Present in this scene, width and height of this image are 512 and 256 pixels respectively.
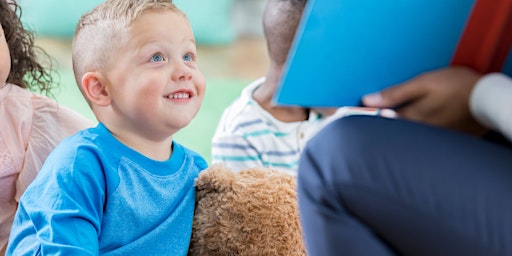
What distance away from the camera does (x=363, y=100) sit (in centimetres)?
79

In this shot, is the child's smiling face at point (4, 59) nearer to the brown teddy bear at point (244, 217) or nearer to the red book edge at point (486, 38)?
the brown teddy bear at point (244, 217)

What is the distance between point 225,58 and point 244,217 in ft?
6.78

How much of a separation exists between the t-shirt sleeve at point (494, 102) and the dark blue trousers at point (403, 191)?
2 centimetres

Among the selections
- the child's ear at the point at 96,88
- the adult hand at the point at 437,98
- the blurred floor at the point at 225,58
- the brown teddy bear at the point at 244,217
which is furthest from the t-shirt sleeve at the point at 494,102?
the blurred floor at the point at 225,58

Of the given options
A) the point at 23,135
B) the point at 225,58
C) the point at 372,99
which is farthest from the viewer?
the point at 225,58

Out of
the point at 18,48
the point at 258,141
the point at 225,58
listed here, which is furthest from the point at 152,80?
the point at 225,58

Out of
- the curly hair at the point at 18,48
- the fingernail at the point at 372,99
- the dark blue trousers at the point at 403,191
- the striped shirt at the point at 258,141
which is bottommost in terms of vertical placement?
the striped shirt at the point at 258,141

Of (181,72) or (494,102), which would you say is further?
(181,72)

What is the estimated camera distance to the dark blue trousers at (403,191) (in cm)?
65

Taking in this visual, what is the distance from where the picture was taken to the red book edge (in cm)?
73

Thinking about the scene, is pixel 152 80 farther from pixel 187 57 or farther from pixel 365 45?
pixel 365 45

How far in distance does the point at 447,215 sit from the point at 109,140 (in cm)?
52

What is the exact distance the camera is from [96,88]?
107 cm

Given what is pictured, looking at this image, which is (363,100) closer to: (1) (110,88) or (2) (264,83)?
(1) (110,88)
